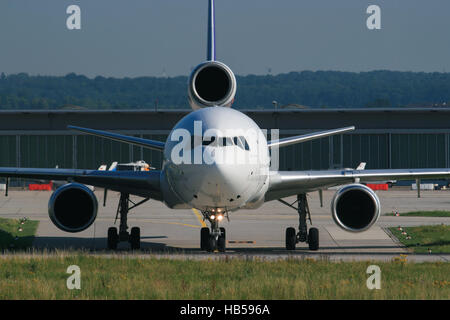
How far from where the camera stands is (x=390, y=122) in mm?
80562

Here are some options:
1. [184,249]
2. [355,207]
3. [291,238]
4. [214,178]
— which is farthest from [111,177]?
[355,207]

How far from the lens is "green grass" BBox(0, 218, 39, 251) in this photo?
2411 cm

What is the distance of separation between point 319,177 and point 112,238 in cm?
652

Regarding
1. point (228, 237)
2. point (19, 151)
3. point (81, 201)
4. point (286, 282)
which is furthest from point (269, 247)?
point (19, 151)

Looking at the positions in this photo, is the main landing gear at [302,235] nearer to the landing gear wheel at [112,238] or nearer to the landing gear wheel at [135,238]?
the landing gear wheel at [135,238]

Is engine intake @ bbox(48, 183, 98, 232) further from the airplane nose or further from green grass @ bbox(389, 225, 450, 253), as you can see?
green grass @ bbox(389, 225, 450, 253)

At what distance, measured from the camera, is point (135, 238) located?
23531 millimetres

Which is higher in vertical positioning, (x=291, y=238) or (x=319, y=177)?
(x=319, y=177)

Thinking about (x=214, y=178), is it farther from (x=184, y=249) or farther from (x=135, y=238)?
(x=135, y=238)

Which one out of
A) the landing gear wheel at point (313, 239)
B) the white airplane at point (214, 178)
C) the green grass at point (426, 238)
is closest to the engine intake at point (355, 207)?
the white airplane at point (214, 178)

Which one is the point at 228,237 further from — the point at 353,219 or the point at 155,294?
the point at 155,294

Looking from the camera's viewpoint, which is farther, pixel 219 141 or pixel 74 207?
pixel 74 207

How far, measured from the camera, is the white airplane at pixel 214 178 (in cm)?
1836
